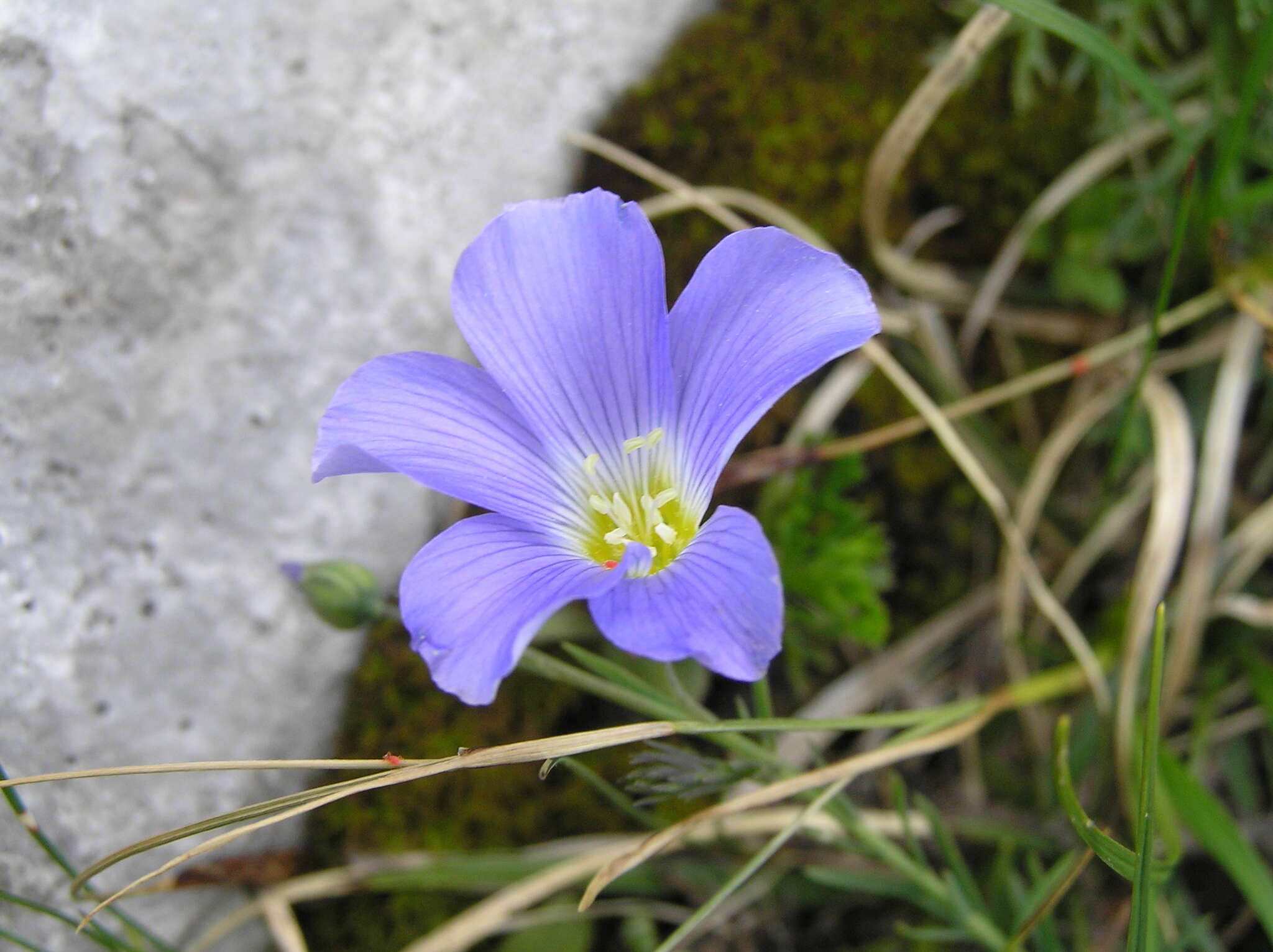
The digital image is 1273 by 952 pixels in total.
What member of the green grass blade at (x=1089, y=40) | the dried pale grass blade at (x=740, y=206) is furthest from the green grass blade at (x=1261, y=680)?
the dried pale grass blade at (x=740, y=206)

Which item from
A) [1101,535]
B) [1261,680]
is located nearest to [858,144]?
[1101,535]

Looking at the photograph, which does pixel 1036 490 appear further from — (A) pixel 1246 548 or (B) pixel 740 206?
(B) pixel 740 206

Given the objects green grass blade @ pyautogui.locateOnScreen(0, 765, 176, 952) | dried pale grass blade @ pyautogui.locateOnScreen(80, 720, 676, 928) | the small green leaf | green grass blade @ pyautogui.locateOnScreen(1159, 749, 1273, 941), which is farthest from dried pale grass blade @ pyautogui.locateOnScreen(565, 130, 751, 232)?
green grass blade @ pyautogui.locateOnScreen(0, 765, 176, 952)

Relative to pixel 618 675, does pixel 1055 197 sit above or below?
above

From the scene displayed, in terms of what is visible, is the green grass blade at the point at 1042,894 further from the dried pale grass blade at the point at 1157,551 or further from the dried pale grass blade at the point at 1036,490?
the dried pale grass blade at the point at 1036,490

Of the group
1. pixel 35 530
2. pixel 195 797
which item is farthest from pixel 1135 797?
pixel 35 530

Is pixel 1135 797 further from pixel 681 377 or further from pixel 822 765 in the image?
pixel 681 377

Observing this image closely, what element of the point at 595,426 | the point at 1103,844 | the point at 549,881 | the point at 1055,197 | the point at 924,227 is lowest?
the point at 549,881
